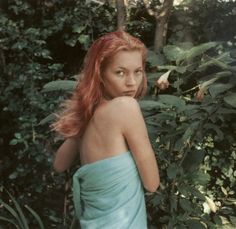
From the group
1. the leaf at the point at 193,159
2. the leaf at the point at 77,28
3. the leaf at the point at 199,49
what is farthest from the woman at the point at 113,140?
the leaf at the point at 77,28

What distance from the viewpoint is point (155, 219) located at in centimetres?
320

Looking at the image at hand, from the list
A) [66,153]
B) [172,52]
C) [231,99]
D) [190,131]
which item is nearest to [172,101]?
[190,131]

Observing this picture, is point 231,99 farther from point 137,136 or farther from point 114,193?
point 114,193

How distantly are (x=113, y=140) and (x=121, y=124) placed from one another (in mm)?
70

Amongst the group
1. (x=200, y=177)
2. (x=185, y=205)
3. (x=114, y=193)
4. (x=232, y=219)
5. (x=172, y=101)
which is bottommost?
(x=232, y=219)

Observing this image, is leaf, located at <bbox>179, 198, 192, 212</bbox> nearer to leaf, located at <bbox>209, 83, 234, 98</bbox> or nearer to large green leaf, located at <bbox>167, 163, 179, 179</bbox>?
large green leaf, located at <bbox>167, 163, 179, 179</bbox>

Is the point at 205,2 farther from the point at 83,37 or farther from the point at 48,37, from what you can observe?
the point at 48,37

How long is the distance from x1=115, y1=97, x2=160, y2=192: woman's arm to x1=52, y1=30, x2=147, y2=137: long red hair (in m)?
0.15

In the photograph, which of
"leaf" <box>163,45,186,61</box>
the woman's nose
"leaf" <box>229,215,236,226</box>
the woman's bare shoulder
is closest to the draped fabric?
the woman's bare shoulder

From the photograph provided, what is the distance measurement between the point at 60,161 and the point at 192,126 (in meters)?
0.63

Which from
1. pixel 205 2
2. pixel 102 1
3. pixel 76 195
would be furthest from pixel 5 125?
pixel 76 195

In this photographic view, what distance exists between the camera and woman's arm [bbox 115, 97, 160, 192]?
5.93 feet

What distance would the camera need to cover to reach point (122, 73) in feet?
6.23

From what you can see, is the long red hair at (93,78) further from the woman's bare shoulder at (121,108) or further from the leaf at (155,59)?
the leaf at (155,59)
